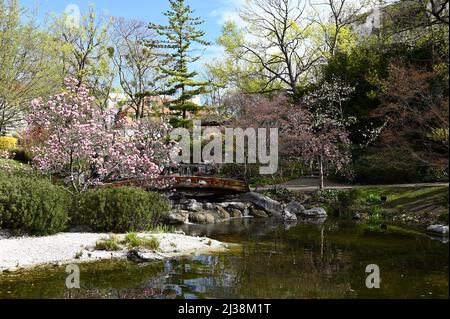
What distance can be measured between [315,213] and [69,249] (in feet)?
39.1

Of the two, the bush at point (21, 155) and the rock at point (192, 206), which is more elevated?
the bush at point (21, 155)

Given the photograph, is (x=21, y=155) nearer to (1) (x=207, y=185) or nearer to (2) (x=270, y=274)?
(1) (x=207, y=185)

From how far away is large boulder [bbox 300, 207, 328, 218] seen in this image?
19.7m

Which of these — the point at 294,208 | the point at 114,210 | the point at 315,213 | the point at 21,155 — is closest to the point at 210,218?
the point at 294,208

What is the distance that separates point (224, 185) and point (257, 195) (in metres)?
1.82

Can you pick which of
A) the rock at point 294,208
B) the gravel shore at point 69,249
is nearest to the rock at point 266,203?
the rock at point 294,208

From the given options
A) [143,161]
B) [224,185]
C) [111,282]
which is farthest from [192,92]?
[111,282]

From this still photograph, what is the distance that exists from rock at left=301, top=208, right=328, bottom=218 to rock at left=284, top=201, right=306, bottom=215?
0.28 meters

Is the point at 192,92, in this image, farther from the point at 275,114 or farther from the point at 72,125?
the point at 72,125

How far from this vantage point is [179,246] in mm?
11836

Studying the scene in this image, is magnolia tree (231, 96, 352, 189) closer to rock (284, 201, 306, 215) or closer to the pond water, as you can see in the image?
rock (284, 201, 306, 215)

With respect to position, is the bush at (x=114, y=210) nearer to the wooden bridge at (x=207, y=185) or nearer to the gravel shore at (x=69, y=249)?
the gravel shore at (x=69, y=249)

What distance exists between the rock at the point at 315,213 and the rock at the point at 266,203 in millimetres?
1295

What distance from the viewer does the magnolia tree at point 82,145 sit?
13797 mm
